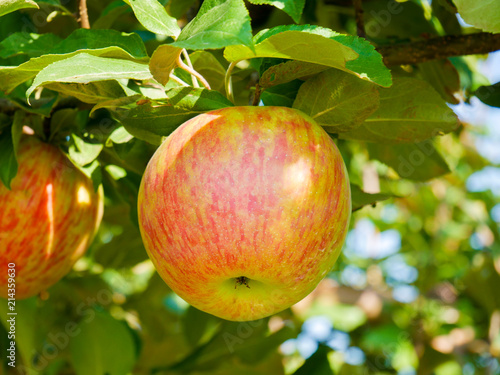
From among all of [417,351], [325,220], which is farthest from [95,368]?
[417,351]

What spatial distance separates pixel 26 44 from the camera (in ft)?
3.37

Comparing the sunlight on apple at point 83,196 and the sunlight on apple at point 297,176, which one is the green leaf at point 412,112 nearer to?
the sunlight on apple at point 297,176

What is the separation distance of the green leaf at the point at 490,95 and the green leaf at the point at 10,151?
3.57 feet

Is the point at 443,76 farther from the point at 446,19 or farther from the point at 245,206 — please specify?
the point at 245,206

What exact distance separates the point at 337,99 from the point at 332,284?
1.91 m

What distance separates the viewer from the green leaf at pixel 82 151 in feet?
3.61

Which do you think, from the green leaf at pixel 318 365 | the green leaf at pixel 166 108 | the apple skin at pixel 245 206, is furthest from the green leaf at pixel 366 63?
the green leaf at pixel 318 365

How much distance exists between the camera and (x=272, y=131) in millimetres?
791

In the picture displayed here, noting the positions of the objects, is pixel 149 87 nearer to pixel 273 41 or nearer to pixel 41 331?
pixel 273 41

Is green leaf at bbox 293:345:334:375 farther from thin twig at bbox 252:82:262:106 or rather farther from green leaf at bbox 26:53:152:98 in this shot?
green leaf at bbox 26:53:152:98

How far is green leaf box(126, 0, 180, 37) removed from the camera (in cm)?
83

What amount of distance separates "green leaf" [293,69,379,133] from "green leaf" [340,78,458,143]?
0.40ft

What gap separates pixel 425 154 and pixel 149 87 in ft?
2.62

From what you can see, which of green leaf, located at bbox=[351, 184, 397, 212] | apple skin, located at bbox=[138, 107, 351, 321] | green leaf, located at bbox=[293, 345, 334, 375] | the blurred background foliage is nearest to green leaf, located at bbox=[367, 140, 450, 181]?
the blurred background foliage
